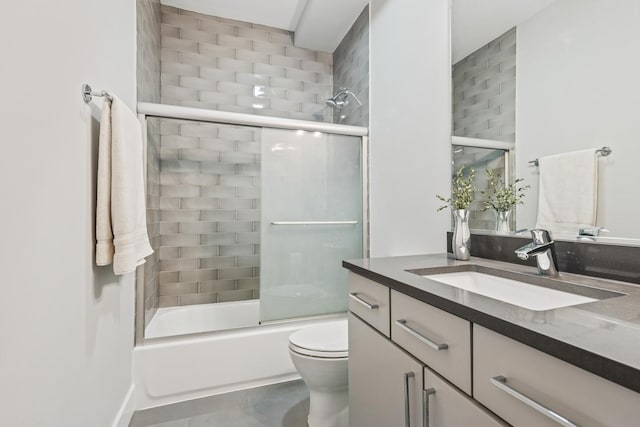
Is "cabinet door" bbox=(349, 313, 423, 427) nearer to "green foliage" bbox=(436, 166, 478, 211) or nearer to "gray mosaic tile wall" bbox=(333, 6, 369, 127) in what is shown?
"green foliage" bbox=(436, 166, 478, 211)

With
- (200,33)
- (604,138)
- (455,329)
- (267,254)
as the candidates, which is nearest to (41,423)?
(455,329)

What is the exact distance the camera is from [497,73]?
142cm

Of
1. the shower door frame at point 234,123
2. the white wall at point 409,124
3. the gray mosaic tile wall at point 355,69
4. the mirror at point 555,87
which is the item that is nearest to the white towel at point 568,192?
the mirror at point 555,87

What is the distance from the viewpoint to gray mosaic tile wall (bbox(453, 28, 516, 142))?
1365 millimetres

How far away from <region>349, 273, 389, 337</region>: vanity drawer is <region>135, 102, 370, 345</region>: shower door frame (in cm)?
122

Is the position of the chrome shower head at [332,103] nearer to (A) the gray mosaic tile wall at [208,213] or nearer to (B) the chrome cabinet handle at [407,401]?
(A) the gray mosaic tile wall at [208,213]

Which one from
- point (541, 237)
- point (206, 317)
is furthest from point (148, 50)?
point (541, 237)

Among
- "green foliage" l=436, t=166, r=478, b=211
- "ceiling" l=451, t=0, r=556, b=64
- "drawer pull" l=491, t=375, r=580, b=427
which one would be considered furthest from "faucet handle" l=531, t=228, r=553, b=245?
"ceiling" l=451, t=0, r=556, b=64

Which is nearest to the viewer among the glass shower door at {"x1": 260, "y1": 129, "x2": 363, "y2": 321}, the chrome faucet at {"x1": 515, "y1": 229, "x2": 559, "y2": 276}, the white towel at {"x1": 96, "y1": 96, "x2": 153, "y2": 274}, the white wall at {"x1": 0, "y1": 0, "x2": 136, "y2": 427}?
the white wall at {"x1": 0, "y1": 0, "x2": 136, "y2": 427}

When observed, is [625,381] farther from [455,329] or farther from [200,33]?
[200,33]

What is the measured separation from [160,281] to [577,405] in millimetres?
2736

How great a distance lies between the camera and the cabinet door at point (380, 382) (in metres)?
0.87

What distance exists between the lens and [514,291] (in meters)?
1.05

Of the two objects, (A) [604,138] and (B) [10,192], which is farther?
(A) [604,138]
